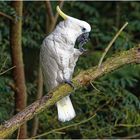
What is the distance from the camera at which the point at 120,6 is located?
3.32m

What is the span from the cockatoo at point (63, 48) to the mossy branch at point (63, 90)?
0.12 ft

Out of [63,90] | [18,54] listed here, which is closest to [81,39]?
[63,90]

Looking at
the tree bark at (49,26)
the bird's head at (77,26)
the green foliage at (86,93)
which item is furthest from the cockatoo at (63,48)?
the tree bark at (49,26)

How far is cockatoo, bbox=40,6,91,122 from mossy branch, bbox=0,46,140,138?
36 mm

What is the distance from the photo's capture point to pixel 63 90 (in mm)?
1481

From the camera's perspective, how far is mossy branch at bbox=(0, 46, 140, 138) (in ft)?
4.74

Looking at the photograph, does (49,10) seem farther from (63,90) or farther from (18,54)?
(63,90)

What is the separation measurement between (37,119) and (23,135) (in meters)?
0.15

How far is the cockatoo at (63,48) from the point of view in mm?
1531

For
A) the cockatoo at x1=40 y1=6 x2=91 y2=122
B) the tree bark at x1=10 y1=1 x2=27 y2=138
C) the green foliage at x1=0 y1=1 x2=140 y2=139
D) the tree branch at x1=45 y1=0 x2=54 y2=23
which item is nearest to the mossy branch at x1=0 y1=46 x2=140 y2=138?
the cockatoo at x1=40 y1=6 x2=91 y2=122

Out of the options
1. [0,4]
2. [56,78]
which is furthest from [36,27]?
[56,78]

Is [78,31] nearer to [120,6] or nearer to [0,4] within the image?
[0,4]

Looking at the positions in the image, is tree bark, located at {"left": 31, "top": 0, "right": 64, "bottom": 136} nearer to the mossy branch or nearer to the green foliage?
the green foliage

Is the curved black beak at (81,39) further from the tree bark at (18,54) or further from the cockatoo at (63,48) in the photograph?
the tree bark at (18,54)
